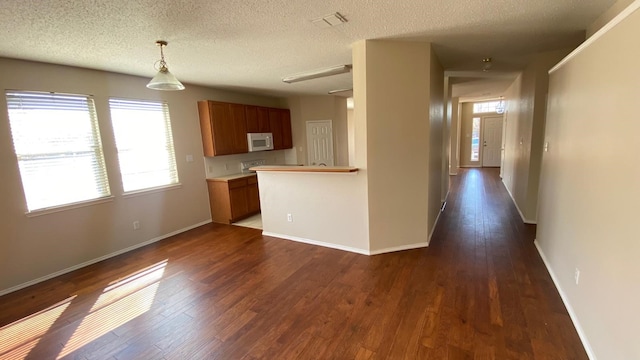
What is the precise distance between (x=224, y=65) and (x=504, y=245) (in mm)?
4372

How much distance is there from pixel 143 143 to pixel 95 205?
111 cm

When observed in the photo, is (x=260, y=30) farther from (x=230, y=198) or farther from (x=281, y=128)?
(x=281, y=128)

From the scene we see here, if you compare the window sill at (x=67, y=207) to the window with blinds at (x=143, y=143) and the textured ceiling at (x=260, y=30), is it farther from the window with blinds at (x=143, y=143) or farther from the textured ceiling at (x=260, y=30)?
the textured ceiling at (x=260, y=30)

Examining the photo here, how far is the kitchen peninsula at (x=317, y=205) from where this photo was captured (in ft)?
11.1

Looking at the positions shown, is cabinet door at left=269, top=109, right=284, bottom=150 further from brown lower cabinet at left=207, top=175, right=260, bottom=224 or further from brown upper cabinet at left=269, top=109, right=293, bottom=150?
brown lower cabinet at left=207, top=175, right=260, bottom=224

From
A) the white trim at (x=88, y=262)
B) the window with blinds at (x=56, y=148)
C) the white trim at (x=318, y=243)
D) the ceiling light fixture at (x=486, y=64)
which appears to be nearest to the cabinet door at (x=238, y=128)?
the white trim at (x=88, y=262)

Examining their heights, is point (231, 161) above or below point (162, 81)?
below

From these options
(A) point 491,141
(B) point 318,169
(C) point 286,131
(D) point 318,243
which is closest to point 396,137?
(B) point 318,169

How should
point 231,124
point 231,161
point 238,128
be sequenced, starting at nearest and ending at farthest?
point 231,124 < point 238,128 < point 231,161

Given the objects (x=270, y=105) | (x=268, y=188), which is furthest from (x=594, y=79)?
(x=270, y=105)

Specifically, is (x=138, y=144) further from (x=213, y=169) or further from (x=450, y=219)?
(x=450, y=219)

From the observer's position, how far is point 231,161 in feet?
18.4

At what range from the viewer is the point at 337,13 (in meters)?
2.24

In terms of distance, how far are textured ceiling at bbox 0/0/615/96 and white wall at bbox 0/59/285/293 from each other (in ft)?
0.90
